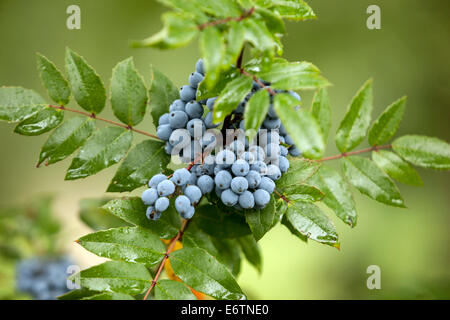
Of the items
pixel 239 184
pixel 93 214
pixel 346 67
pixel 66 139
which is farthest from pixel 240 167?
pixel 346 67

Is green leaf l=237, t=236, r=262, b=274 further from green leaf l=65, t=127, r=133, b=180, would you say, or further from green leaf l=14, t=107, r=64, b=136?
green leaf l=14, t=107, r=64, b=136

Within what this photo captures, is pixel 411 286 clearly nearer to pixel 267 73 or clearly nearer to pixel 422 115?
pixel 267 73

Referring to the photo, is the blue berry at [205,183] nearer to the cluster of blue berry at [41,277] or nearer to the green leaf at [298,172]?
the green leaf at [298,172]

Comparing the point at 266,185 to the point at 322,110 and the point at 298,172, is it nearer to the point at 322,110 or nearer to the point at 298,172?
the point at 298,172

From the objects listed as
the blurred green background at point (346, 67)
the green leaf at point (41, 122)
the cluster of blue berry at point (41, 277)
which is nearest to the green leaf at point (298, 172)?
the green leaf at point (41, 122)

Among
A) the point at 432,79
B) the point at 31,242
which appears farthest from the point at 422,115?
the point at 31,242

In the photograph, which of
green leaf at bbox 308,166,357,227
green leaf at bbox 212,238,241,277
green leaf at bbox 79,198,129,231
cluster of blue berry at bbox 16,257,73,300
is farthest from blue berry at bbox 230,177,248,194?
cluster of blue berry at bbox 16,257,73,300
